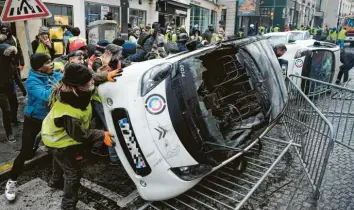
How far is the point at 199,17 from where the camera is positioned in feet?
100

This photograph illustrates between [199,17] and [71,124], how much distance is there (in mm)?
29476

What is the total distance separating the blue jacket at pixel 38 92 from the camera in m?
3.38

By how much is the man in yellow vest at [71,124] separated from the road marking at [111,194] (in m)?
0.55

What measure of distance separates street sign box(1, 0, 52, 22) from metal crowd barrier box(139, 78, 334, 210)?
301 cm

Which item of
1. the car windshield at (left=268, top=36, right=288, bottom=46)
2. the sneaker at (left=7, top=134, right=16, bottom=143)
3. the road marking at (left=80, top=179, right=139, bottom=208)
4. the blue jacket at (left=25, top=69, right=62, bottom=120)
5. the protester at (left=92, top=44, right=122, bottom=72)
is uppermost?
the car windshield at (left=268, top=36, right=288, bottom=46)

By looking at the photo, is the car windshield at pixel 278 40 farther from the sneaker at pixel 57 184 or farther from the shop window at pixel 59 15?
the sneaker at pixel 57 184

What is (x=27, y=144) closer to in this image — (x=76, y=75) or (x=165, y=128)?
(x=76, y=75)

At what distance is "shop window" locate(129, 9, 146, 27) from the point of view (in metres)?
17.6

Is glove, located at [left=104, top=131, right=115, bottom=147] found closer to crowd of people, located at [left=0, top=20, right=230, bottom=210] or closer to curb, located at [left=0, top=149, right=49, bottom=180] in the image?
crowd of people, located at [left=0, top=20, right=230, bottom=210]

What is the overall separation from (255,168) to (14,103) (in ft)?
13.9

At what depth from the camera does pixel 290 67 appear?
7.99 m

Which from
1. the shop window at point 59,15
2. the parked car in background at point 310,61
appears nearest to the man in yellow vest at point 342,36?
the parked car in background at point 310,61

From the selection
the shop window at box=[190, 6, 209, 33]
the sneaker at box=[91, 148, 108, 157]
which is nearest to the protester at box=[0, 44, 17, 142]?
the sneaker at box=[91, 148, 108, 157]

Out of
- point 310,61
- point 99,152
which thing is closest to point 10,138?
point 99,152
